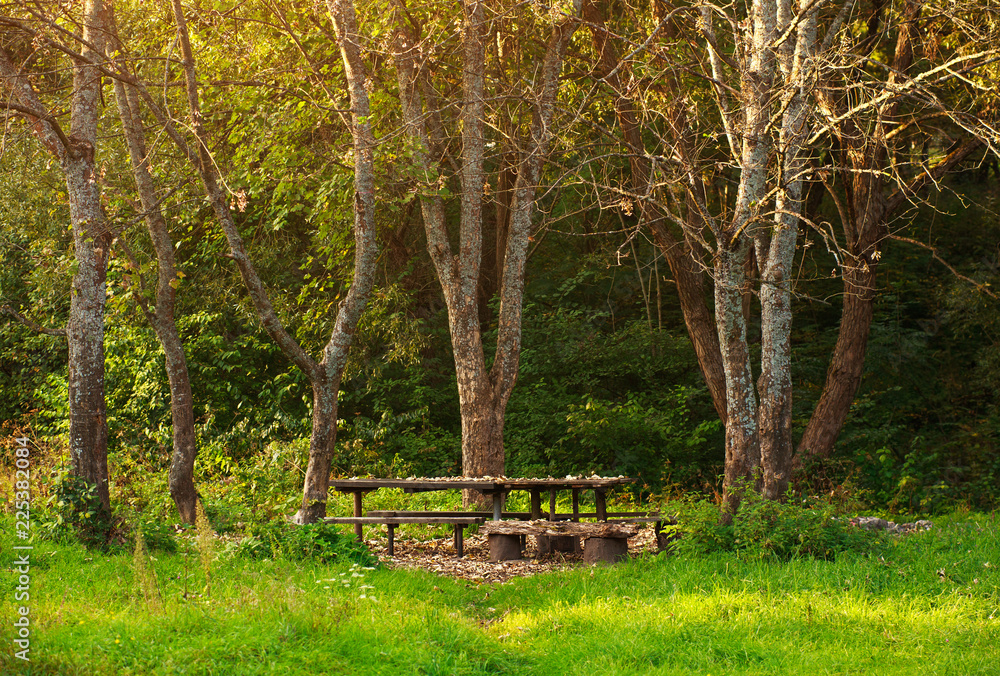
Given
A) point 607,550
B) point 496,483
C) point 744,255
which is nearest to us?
point 607,550

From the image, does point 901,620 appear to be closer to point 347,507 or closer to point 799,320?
point 347,507

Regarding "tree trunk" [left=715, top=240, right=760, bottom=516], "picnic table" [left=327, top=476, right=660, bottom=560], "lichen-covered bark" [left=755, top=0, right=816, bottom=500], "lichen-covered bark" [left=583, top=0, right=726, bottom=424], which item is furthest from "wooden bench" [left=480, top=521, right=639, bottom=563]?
"lichen-covered bark" [left=583, top=0, right=726, bottom=424]

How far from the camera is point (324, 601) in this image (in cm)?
623

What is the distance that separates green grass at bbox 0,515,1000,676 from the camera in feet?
16.9

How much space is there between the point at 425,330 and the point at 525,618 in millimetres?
10985

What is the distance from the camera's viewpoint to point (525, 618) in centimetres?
652

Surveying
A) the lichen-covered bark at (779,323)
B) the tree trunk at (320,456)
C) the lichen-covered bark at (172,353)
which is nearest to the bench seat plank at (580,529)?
the lichen-covered bark at (779,323)

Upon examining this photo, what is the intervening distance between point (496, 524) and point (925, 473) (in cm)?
873

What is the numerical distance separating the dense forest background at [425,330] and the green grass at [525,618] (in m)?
5.84

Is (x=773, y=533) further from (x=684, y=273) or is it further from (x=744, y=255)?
(x=684, y=273)

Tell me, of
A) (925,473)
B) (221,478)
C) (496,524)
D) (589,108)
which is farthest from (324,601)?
(925,473)

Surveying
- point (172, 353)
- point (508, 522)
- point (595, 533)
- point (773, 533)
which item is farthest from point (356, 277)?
point (773, 533)

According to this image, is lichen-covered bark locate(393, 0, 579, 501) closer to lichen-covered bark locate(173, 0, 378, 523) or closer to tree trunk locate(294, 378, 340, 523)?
lichen-covered bark locate(173, 0, 378, 523)

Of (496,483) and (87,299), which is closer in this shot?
(87,299)
